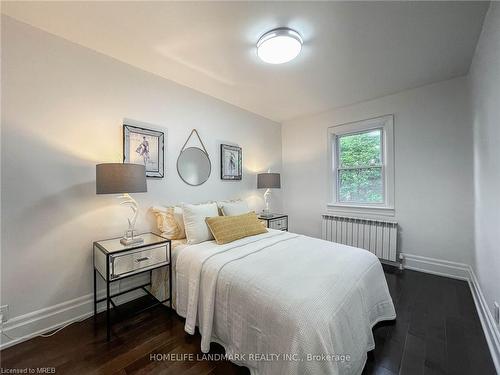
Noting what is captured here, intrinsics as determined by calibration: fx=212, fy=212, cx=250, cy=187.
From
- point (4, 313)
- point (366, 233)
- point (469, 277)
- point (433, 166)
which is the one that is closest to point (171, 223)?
point (4, 313)

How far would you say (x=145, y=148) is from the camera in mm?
2354

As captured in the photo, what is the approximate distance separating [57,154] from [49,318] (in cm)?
138

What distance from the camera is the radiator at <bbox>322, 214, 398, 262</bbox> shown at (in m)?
2.97

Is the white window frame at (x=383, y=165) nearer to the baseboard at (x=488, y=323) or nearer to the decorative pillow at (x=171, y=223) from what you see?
the baseboard at (x=488, y=323)

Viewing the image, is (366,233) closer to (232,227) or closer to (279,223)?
(279,223)

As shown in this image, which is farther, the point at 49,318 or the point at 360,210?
the point at 360,210

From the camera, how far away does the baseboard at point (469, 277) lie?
150 centimetres

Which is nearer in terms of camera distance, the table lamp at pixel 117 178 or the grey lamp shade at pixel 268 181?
the table lamp at pixel 117 178

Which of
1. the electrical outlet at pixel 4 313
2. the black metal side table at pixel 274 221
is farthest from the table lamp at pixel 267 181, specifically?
the electrical outlet at pixel 4 313

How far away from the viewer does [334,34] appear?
181 centimetres

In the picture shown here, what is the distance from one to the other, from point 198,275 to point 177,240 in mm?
722

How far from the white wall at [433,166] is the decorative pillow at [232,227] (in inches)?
86.4

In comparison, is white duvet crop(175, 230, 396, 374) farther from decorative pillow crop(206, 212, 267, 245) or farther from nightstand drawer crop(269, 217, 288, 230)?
nightstand drawer crop(269, 217, 288, 230)

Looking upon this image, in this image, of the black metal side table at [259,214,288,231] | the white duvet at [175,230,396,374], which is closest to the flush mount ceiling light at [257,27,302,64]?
the white duvet at [175,230,396,374]
